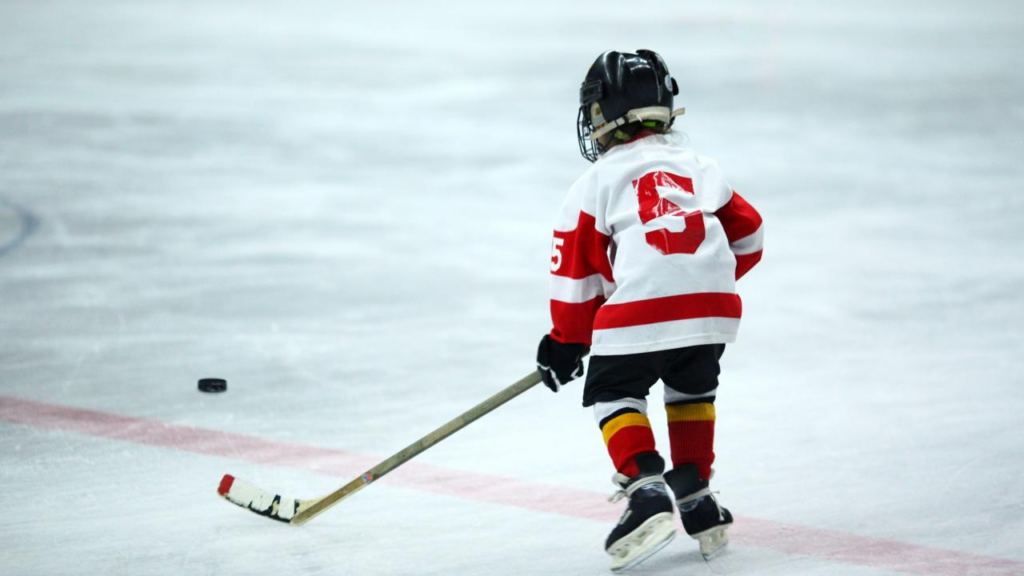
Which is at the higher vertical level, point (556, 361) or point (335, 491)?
point (556, 361)

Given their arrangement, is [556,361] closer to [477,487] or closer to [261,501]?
[477,487]

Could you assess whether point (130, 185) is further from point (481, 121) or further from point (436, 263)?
point (481, 121)

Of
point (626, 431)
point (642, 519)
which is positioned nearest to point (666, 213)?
point (626, 431)

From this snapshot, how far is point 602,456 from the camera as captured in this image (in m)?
3.38

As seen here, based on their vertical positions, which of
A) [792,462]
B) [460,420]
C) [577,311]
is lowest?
[792,462]

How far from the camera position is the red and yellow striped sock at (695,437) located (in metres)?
2.69

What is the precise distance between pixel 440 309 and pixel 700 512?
2.25m

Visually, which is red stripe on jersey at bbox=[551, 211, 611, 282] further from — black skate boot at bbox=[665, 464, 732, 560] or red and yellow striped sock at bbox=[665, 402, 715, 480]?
black skate boot at bbox=[665, 464, 732, 560]

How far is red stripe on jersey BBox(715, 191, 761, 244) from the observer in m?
2.74

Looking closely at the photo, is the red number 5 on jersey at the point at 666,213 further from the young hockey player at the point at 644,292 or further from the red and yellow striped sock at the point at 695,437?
the red and yellow striped sock at the point at 695,437

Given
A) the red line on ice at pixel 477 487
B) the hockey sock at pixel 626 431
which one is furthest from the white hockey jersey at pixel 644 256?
the red line on ice at pixel 477 487

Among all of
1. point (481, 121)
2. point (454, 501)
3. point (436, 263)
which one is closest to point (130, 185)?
point (436, 263)

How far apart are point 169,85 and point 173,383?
511cm

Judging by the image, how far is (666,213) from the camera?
2.59m
